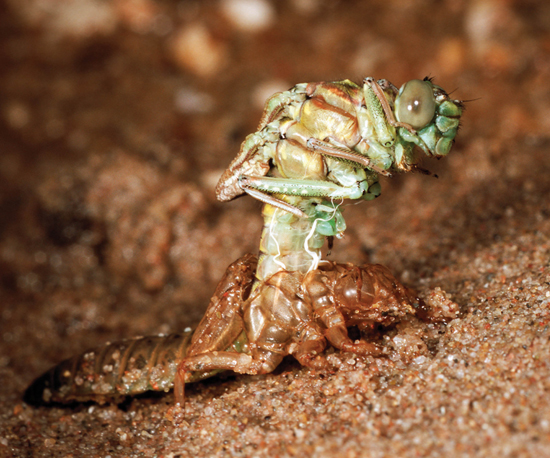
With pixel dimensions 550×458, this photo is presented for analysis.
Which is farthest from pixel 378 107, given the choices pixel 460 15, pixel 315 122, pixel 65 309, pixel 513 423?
pixel 460 15

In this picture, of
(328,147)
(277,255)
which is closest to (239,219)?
(277,255)

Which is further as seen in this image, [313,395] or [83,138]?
[83,138]

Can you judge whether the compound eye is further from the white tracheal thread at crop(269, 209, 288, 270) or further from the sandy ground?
the sandy ground

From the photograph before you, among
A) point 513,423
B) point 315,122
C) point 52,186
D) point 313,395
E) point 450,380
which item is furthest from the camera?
point 52,186

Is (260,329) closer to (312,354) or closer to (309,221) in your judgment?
(312,354)

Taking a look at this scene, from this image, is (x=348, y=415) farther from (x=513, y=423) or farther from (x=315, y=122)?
(x=315, y=122)

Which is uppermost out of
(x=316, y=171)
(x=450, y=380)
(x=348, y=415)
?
(x=316, y=171)

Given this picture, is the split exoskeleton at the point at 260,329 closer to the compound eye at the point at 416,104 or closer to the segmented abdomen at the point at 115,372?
the segmented abdomen at the point at 115,372

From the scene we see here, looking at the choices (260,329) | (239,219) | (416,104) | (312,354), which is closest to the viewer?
(416,104)
